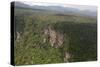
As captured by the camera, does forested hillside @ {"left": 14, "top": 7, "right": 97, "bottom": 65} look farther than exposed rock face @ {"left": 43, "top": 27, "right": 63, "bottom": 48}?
No

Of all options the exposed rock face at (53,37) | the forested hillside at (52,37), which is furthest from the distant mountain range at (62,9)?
the exposed rock face at (53,37)

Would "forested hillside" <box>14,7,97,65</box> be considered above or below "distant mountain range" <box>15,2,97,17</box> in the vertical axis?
below

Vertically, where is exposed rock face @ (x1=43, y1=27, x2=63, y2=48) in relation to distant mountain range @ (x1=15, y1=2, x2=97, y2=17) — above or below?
below

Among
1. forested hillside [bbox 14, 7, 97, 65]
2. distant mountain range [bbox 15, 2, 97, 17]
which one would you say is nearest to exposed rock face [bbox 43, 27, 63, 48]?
forested hillside [bbox 14, 7, 97, 65]

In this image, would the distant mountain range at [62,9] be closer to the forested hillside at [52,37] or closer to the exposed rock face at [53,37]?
the forested hillside at [52,37]

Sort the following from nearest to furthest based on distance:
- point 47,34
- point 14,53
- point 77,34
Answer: point 14,53, point 47,34, point 77,34

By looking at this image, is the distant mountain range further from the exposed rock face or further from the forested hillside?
the exposed rock face

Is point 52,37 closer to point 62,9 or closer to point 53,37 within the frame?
point 53,37

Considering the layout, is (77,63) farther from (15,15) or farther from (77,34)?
(15,15)
